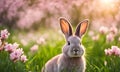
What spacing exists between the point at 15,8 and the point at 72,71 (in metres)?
5.27

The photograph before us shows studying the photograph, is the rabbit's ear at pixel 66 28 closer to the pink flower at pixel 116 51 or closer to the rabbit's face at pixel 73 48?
the rabbit's face at pixel 73 48

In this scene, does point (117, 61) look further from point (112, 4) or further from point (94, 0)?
point (94, 0)

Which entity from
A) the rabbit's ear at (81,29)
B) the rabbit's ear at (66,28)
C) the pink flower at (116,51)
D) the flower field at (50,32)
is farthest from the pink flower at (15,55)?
the pink flower at (116,51)

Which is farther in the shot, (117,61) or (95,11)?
(95,11)

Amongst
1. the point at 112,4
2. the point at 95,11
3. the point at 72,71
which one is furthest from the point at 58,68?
the point at 95,11

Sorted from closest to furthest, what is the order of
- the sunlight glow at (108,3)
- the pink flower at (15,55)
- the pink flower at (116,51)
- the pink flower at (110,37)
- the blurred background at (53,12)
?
the pink flower at (15,55) < the pink flower at (116,51) < the pink flower at (110,37) < the sunlight glow at (108,3) < the blurred background at (53,12)

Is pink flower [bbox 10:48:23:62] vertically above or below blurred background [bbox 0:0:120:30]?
below

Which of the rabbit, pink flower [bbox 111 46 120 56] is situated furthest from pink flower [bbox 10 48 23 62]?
pink flower [bbox 111 46 120 56]

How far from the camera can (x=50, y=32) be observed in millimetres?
11281

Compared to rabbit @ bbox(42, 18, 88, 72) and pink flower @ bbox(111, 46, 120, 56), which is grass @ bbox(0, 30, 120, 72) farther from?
rabbit @ bbox(42, 18, 88, 72)

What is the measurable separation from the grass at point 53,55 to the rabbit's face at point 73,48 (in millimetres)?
577

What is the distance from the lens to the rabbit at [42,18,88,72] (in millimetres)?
6797

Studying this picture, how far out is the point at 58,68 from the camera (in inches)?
279

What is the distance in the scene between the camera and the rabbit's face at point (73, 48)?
675cm
